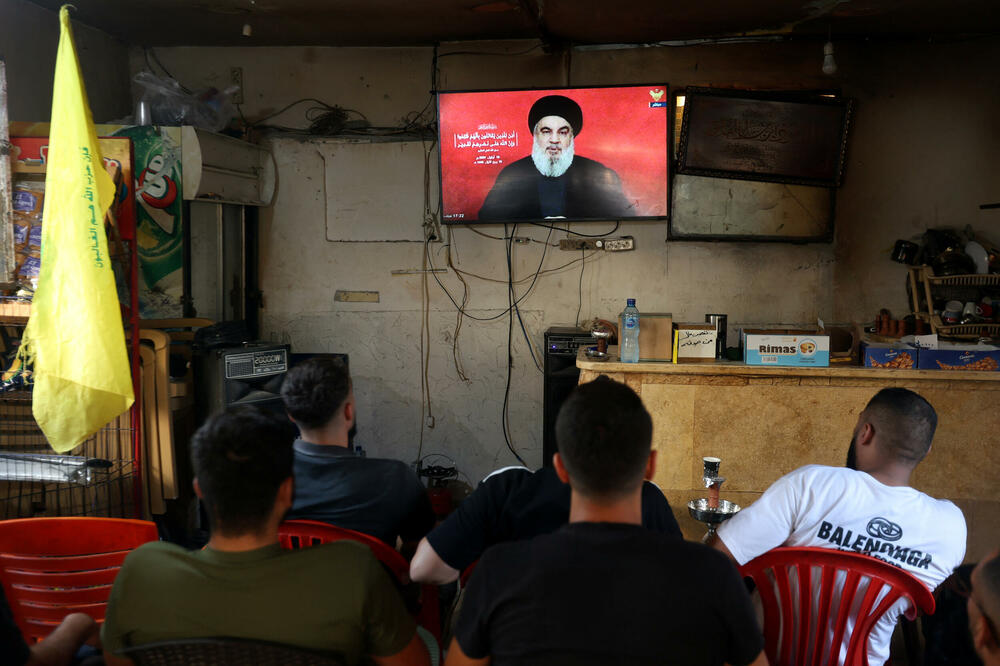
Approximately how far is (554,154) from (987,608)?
376cm

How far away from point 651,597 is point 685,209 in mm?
3903

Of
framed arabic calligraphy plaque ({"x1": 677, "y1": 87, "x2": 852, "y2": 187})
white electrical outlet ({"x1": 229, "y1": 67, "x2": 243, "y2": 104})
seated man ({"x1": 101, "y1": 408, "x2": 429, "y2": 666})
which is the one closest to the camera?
seated man ({"x1": 101, "y1": 408, "x2": 429, "y2": 666})

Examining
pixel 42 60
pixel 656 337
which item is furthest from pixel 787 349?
pixel 42 60

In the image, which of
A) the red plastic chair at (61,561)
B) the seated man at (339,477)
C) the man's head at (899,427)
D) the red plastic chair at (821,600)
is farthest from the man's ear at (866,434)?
the red plastic chair at (61,561)

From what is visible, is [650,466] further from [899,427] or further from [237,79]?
[237,79]

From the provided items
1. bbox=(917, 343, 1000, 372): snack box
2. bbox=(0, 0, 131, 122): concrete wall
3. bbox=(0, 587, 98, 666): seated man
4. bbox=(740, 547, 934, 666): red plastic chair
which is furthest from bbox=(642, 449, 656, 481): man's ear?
bbox=(0, 0, 131, 122): concrete wall

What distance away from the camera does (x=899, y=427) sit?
193cm

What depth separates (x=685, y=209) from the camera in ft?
15.5

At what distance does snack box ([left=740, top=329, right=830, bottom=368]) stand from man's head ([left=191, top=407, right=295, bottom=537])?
2.55 metres

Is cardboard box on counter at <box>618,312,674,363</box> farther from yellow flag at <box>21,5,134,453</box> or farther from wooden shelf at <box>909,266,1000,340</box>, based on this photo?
yellow flag at <box>21,5,134,453</box>

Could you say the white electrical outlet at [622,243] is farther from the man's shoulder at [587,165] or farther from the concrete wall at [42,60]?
the concrete wall at [42,60]

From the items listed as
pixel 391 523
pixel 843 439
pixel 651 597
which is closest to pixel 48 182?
pixel 391 523

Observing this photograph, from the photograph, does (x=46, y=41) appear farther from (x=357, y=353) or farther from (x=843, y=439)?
(x=843, y=439)

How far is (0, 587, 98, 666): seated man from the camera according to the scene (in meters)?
1.33
